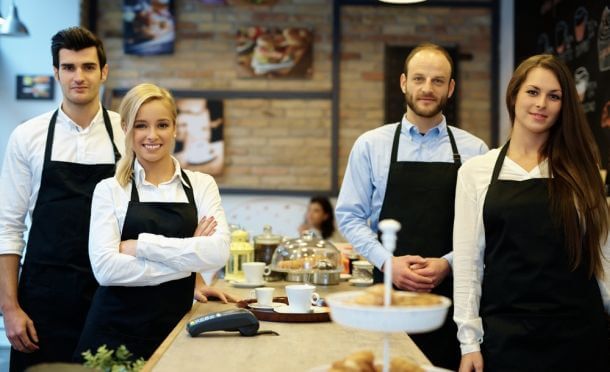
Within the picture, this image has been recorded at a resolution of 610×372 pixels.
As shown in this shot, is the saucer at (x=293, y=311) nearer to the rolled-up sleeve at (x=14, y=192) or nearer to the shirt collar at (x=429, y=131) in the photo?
the shirt collar at (x=429, y=131)

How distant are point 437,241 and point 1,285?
173 cm

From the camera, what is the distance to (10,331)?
2967 mm

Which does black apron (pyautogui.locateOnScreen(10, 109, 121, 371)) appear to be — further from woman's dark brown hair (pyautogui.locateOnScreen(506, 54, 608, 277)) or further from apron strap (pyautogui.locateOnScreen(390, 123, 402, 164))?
woman's dark brown hair (pyautogui.locateOnScreen(506, 54, 608, 277))

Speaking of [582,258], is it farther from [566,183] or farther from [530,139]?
[530,139]

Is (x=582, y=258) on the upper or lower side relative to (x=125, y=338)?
upper

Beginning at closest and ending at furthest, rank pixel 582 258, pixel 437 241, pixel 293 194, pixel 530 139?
pixel 582 258
pixel 530 139
pixel 437 241
pixel 293 194

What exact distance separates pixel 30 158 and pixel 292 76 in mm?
4400

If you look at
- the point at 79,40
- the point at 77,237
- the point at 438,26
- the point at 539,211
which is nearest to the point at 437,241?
the point at 539,211

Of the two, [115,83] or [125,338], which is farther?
[115,83]

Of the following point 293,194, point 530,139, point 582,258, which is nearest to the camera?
point 582,258

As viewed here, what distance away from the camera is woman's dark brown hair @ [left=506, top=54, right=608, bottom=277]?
2426 millimetres

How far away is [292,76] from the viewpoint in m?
7.25

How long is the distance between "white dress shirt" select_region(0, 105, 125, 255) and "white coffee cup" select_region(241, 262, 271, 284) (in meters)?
0.76

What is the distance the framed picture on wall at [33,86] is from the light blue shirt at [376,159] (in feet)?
15.3
